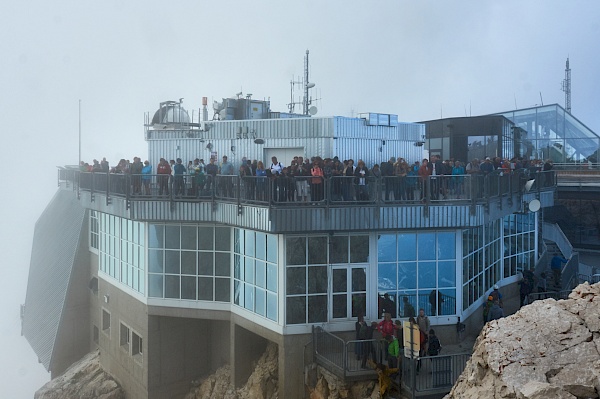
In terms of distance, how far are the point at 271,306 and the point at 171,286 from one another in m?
4.23

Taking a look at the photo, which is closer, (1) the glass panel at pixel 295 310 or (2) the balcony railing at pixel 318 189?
(2) the balcony railing at pixel 318 189

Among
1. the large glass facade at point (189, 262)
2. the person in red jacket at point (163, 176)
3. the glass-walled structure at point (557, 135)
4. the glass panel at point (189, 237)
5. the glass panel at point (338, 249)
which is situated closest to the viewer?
the glass panel at point (338, 249)

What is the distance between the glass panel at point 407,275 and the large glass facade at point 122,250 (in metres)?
8.51

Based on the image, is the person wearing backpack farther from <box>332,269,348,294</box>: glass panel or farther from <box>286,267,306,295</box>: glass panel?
<box>286,267,306,295</box>: glass panel

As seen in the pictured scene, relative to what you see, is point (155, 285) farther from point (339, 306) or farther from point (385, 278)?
point (385, 278)

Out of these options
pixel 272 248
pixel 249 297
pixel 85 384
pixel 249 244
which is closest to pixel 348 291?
pixel 272 248

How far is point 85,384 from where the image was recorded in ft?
79.8

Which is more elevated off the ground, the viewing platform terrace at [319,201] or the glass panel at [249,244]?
the viewing platform terrace at [319,201]

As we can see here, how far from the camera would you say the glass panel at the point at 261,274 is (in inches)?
664

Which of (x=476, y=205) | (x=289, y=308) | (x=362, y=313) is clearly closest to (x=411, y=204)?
(x=476, y=205)

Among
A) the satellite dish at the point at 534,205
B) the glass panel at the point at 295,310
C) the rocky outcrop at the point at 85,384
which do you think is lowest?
the rocky outcrop at the point at 85,384

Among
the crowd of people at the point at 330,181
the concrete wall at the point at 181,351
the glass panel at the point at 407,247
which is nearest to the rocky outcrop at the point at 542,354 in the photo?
the crowd of people at the point at 330,181

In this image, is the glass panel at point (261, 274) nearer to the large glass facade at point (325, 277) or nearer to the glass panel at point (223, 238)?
the large glass facade at point (325, 277)

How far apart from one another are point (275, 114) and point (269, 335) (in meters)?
14.5
